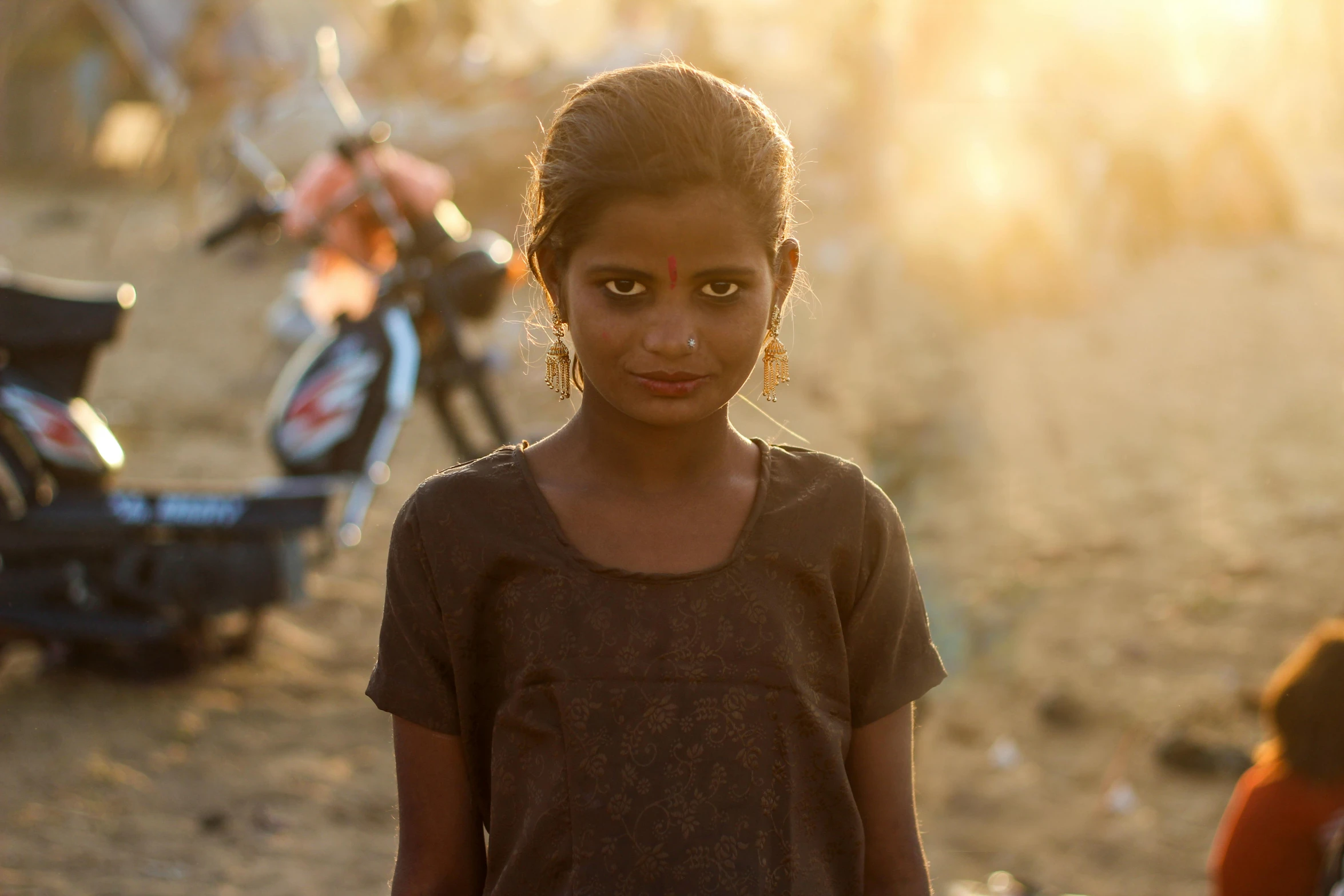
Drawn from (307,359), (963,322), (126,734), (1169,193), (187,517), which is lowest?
(126,734)

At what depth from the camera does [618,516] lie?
1.26 m

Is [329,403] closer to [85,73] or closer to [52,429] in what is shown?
[52,429]

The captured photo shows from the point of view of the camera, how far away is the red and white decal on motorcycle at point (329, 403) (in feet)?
13.3

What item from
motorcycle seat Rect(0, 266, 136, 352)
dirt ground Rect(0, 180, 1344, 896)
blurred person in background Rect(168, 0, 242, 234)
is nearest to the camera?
dirt ground Rect(0, 180, 1344, 896)

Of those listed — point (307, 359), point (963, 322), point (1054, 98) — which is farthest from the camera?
point (1054, 98)

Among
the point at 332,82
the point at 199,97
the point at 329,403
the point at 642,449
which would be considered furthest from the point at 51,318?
the point at 199,97

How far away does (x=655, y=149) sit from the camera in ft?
3.88

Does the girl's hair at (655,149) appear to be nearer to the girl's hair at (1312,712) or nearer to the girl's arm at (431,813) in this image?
the girl's arm at (431,813)

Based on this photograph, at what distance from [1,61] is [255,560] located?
43.2 ft

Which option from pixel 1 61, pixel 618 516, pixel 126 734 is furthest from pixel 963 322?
pixel 1 61

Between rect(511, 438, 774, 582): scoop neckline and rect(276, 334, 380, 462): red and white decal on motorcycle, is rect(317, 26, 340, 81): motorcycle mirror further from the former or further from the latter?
rect(511, 438, 774, 582): scoop neckline

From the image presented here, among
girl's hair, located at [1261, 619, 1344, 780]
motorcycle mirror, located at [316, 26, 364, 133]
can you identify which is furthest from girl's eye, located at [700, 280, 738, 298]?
motorcycle mirror, located at [316, 26, 364, 133]

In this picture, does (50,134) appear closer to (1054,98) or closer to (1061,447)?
(1054,98)

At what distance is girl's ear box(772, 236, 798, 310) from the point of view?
1.30 meters
